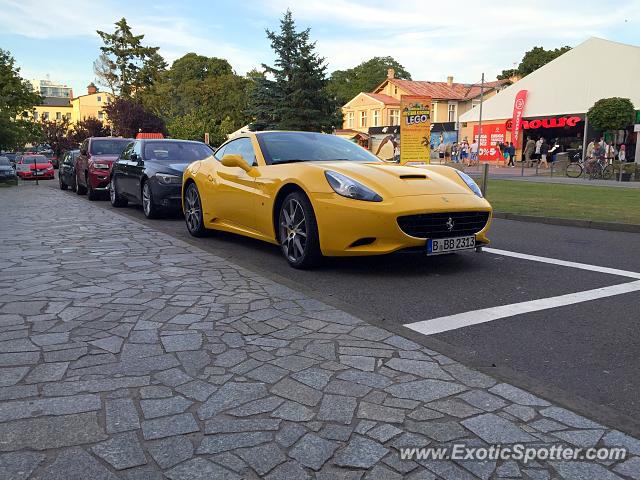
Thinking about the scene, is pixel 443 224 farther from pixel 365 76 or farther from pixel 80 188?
pixel 365 76

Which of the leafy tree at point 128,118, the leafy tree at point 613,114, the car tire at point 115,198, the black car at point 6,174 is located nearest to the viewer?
the car tire at point 115,198

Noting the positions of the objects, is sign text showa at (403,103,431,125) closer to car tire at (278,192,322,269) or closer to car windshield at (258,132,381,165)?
car windshield at (258,132,381,165)

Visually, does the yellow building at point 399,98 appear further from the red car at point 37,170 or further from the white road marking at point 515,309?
the white road marking at point 515,309

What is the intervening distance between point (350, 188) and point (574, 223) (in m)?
5.40

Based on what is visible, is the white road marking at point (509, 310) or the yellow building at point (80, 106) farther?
the yellow building at point (80, 106)

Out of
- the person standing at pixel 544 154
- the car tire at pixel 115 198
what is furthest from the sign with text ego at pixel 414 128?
the person standing at pixel 544 154

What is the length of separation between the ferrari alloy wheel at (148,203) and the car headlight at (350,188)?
5.64m

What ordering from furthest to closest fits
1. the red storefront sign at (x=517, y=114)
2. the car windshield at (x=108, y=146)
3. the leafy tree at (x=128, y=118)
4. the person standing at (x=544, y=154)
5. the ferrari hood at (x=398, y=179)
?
the leafy tree at (x=128, y=118) < the red storefront sign at (x=517, y=114) < the person standing at (x=544, y=154) < the car windshield at (x=108, y=146) < the ferrari hood at (x=398, y=179)

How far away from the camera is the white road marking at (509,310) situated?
3.88m

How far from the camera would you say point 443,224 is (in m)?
5.32

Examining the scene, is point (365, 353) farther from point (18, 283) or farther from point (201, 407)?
point (18, 283)

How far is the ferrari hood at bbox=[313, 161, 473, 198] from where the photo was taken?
5336 mm

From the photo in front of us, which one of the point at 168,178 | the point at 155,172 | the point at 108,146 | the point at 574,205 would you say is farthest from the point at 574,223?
the point at 108,146

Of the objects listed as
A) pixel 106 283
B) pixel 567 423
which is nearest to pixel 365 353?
pixel 567 423
